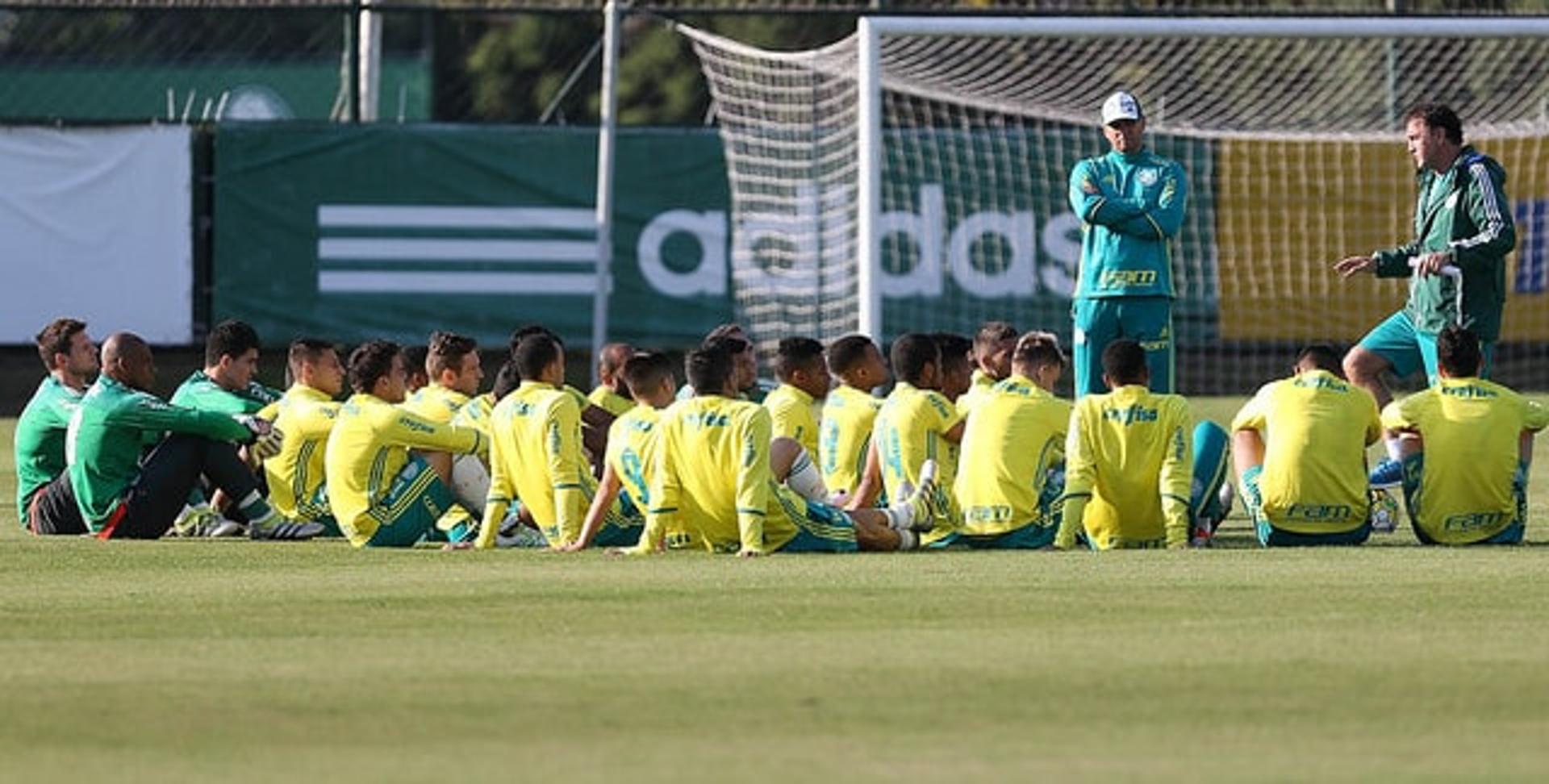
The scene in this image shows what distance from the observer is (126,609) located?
1055 centimetres

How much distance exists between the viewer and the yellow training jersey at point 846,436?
47.0ft

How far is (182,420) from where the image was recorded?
553 inches

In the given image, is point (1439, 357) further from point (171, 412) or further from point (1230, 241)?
point (1230, 241)

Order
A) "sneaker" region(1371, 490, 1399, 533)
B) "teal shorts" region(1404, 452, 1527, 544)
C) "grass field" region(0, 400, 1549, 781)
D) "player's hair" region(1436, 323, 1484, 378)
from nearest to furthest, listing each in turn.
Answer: "grass field" region(0, 400, 1549, 781), "teal shorts" region(1404, 452, 1527, 544), "player's hair" region(1436, 323, 1484, 378), "sneaker" region(1371, 490, 1399, 533)

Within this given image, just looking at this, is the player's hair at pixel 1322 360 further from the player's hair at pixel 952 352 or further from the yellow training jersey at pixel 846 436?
the yellow training jersey at pixel 846 436

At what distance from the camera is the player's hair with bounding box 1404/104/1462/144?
1470 cm

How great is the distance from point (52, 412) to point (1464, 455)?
6702mm

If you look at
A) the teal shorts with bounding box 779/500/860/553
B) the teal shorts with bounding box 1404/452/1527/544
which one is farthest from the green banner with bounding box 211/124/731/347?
the teal shorts with bounding box 1404/452/1527/544

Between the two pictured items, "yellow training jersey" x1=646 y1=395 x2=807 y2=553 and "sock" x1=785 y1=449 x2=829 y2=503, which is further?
"sock" x1=785 y1=449 x2=829 y2=503

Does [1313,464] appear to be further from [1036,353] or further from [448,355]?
[448,355]

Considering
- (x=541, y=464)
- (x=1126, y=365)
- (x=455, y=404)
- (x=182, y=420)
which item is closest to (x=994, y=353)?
(x=1126, y=365)

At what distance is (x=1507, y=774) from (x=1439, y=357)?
21.5ft

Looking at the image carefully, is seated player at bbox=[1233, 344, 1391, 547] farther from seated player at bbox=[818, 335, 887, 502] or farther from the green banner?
the green banner

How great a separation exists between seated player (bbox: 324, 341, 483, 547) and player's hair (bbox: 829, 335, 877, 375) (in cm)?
172
